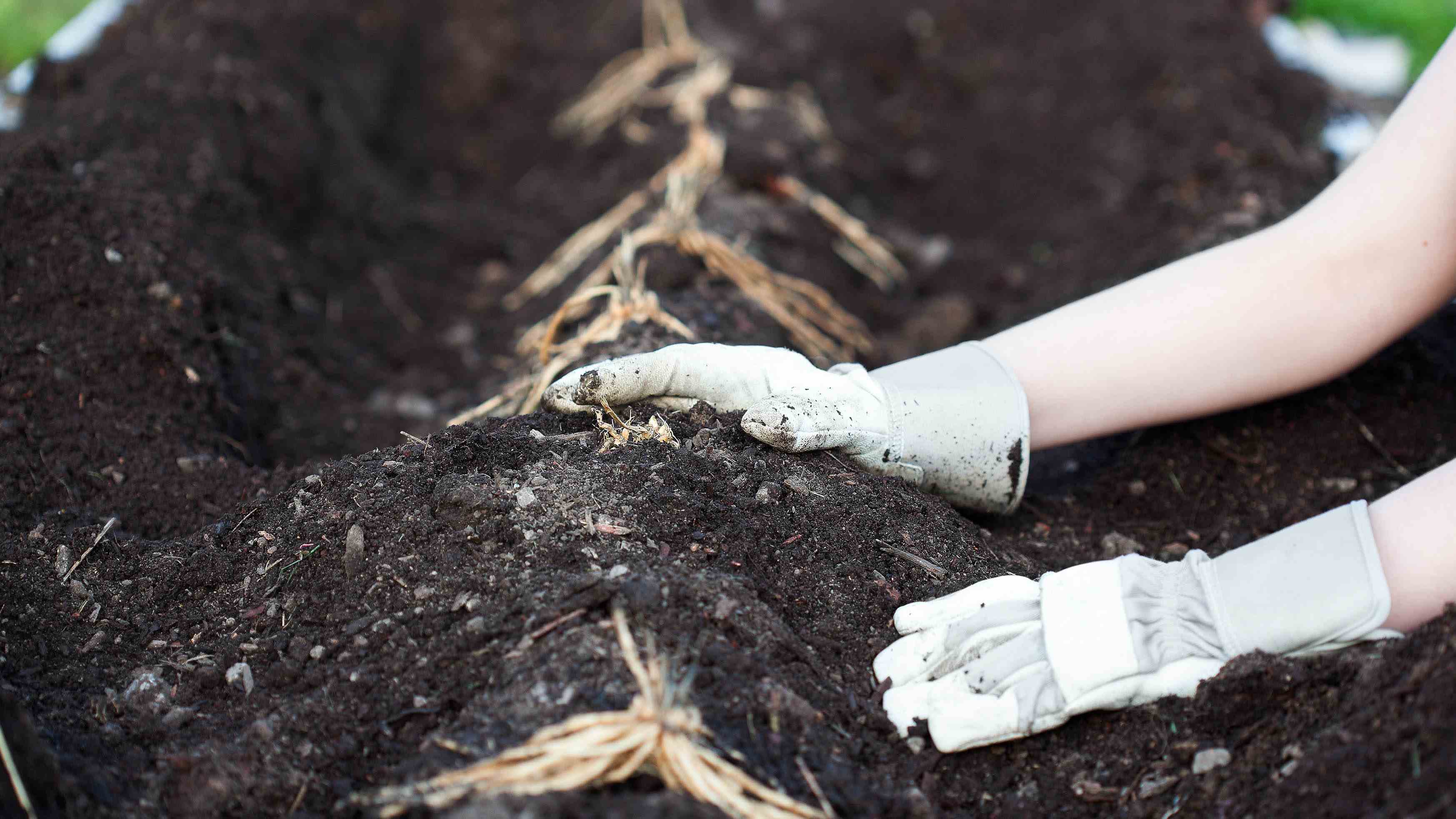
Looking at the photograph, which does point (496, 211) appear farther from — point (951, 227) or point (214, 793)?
point (214, 793)

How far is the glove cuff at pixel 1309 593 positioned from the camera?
4.53 feet

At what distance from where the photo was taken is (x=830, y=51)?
4055 millimetres

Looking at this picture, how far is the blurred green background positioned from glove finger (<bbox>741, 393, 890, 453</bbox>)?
3.07 m

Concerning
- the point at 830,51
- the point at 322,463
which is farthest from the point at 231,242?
the point at 830,51

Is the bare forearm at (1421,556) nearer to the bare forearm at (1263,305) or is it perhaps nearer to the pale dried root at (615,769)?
the bare forearm at (1263,305)

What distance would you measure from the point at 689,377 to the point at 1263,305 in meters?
0.93

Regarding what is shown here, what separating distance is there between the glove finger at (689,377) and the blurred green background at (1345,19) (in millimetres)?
3093

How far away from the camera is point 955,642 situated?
144 centimetres

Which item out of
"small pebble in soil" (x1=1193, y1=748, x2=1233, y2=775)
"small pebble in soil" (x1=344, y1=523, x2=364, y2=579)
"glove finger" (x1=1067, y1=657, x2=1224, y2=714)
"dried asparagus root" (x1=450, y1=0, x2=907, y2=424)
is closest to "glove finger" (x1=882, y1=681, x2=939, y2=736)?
"glove finger" (x1=1067, y1=657, x2=1224, y2=714)

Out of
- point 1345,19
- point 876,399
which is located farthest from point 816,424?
point 1345,19

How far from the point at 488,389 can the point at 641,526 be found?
1.08m

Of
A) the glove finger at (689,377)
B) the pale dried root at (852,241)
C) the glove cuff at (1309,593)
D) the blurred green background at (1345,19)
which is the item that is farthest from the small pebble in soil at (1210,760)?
the blurred green background at (1345,19)

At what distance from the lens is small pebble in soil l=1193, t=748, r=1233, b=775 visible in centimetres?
133

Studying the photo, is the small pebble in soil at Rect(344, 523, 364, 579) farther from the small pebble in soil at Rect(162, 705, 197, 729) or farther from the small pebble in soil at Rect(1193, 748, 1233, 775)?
the small pebble in soil at Rect(1193, 748, 1233, 775)
